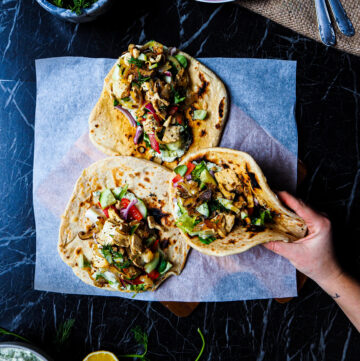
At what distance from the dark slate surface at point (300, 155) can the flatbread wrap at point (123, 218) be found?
392mm

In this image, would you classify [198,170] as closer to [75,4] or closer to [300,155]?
[300,155]

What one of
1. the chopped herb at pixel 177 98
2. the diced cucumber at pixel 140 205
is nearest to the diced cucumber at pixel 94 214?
the diced cucumber at pixel 140 205

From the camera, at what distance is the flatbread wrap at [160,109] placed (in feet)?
9.80

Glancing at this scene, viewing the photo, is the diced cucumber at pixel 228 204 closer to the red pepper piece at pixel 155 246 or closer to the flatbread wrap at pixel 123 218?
the flatbread wrap at pixel 123 218

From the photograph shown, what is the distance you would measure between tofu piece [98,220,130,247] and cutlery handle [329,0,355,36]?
99.5 inches

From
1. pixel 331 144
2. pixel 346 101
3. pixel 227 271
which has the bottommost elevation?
pixel 227 271

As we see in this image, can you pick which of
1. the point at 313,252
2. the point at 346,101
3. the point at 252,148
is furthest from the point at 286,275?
the point at 346,101

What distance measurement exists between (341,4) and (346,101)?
32.1 inches

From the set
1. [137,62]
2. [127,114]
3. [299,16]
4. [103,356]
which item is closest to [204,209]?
[127,114]

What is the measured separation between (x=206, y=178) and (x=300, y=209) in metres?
0.79

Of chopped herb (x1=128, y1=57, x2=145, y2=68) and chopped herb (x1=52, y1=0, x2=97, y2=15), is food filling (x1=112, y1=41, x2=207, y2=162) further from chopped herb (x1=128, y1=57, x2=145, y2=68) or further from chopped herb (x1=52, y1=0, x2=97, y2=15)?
chopped herb (x1=52, y1=0, x2=97, y2=15)

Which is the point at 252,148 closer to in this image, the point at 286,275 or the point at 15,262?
the point at 286,275

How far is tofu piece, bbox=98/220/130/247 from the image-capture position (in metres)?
2.88

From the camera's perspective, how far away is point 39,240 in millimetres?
3320
